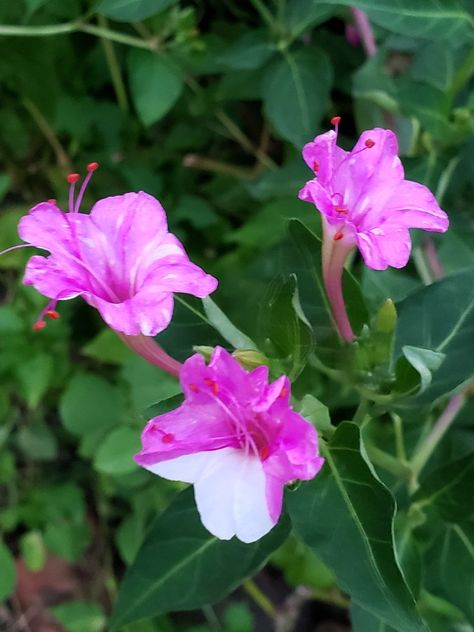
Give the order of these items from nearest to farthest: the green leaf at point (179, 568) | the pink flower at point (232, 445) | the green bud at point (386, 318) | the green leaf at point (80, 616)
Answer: the pink flower at point (232, 445) → the green bud at point (386, 318) → the green leaf at point (179, 568) → the green leaf at point (80, 616)

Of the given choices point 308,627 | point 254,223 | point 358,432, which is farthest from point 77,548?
point 358,432

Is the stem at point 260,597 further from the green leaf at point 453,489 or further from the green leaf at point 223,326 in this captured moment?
the green leaf at point 223,326

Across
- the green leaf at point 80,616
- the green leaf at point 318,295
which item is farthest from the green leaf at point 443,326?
the green leaf at point 80,616

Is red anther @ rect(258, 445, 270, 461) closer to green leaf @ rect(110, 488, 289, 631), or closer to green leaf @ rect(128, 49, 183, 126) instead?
green leaf @ rect(110, 488, 289, 631)

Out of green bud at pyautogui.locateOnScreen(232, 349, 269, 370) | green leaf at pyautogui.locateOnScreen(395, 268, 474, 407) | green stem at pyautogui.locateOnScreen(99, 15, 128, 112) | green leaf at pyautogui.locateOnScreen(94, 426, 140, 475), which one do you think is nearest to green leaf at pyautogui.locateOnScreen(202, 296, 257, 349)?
green bud at pyautogui.locateOnScreen(232, 349, 269, 370)

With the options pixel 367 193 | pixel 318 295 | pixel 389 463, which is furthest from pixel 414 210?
pixel 389 463
